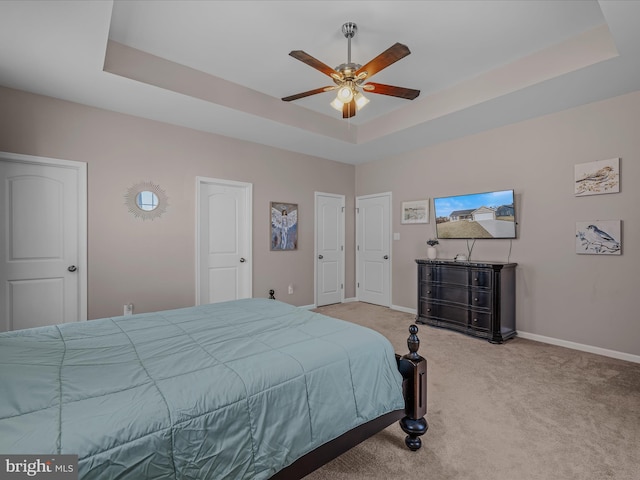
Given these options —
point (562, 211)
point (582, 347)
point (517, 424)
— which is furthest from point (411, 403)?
point (562, 211)

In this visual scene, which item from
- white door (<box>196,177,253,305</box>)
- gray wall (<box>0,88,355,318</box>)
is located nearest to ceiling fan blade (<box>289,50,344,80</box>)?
gray wall (<box>0,88,355,318</box>)

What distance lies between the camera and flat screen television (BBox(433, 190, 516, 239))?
401cm

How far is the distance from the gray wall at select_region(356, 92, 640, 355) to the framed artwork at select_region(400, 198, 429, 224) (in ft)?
1.18

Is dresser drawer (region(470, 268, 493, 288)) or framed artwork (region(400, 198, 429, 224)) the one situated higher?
framed artwork (region(400, 198, 429, 224))

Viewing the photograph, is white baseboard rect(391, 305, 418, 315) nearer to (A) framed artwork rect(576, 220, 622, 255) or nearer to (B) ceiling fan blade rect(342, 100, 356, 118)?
(A) framed artwork rect(576, 220, 622, 255)

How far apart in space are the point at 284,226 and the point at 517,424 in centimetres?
383

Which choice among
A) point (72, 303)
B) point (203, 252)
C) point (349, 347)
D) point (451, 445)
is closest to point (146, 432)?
point (349, 347)

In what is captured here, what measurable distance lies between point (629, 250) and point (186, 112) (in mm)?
4995

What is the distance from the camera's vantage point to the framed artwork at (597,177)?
325cm

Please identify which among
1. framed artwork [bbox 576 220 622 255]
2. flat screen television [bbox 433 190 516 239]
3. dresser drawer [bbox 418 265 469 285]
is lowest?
dresser drawer [bbox 418 265 469 285]

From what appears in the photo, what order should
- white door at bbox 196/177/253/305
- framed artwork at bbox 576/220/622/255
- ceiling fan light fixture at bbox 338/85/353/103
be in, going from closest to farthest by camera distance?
ceiling fan light fixture at bbox 338/85/353/103 → framed artwork at bbox 576/220/622/255 → white door at bbox 196/177/253/305

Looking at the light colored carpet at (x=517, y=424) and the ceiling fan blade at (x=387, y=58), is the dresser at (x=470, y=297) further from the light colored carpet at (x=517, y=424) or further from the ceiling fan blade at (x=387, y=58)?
the ceiling fan blade at (x=387, y=58)

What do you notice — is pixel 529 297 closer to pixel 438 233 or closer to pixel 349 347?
pixel 438 233

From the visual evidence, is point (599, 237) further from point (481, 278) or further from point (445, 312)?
point (445, 312)
